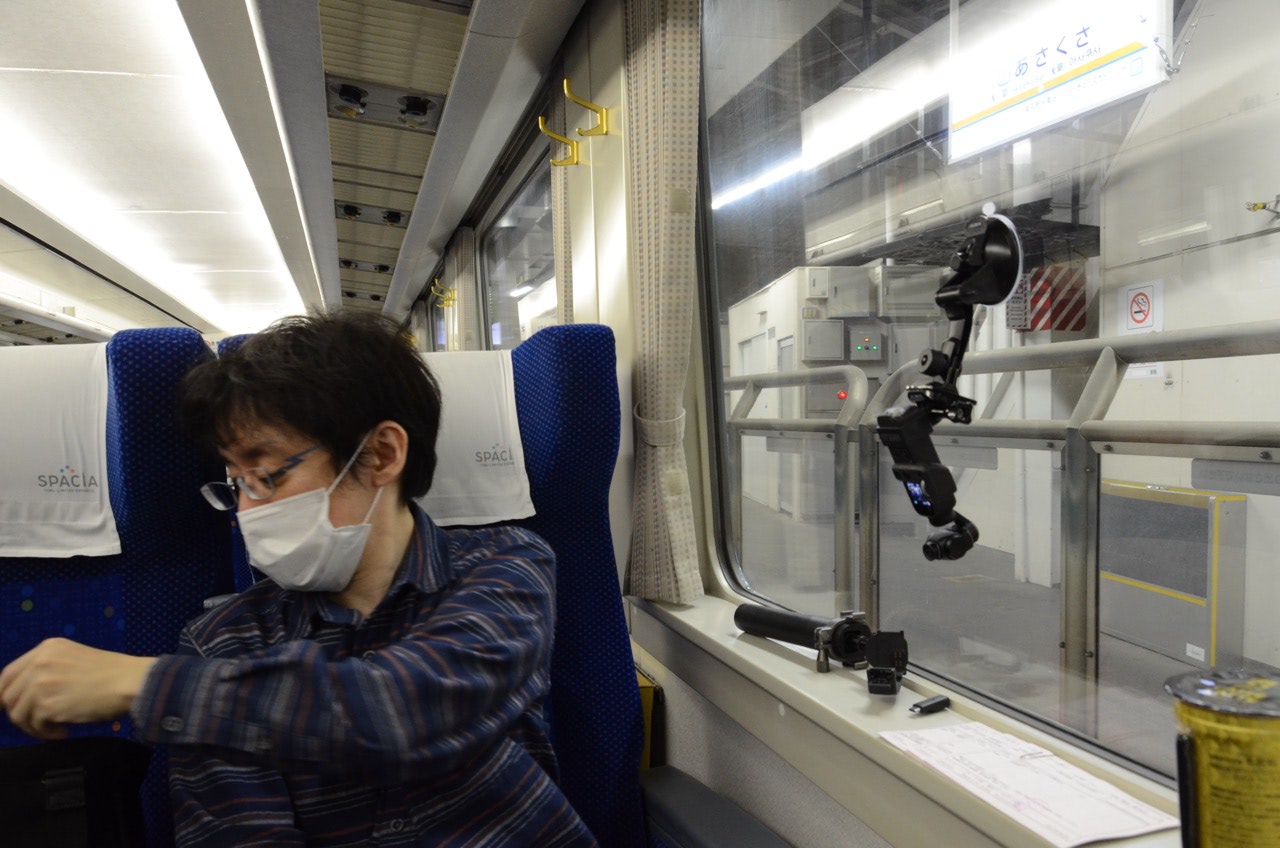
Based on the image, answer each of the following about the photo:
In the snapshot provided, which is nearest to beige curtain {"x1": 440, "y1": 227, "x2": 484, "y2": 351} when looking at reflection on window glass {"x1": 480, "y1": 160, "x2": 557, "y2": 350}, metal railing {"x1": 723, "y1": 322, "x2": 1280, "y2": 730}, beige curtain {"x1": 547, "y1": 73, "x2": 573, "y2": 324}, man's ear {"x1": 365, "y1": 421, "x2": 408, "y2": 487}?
reflection on window glass {"x1": 480, "y1": 160, "x2": 557, "y2": 350}

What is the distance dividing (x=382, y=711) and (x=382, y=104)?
A: 3.00m

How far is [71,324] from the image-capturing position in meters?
9.12

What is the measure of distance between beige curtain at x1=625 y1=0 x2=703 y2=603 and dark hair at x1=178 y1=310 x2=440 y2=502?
861 mm

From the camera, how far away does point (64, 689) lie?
876mm

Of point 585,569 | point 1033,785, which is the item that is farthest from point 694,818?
point 1033,785

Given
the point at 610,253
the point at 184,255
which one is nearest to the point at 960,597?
the point at 610,253

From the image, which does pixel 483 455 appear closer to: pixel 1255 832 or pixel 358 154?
pixel 1255 832

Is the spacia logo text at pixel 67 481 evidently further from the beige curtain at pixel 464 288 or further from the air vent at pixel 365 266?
the air vent at pixel 365 266

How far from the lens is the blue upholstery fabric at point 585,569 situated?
55.2 inches

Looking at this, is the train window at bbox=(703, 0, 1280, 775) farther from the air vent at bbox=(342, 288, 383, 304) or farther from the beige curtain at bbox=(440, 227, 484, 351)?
the air vent at bbox=(342, 288, 383, 304)

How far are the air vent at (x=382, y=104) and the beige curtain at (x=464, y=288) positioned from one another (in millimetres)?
1776

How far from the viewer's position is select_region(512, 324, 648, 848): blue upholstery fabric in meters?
1.40

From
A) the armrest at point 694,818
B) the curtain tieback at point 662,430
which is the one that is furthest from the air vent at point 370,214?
the armrest at point 694,818

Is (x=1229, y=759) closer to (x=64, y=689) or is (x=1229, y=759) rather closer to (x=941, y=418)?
(x=941, y=418)
